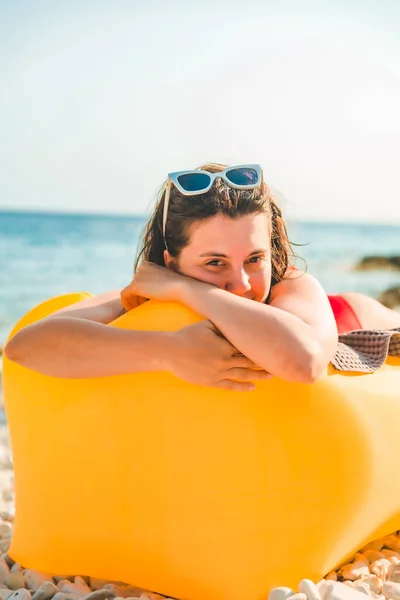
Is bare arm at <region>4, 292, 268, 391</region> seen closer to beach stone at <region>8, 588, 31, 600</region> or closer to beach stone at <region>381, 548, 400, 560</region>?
beach stone at <region>8, 588, 31, 600</region>

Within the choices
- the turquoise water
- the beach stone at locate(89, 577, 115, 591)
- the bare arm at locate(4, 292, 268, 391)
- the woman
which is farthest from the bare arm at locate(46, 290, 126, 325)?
the turquoise water

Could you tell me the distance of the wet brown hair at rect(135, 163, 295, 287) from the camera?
2617 mm

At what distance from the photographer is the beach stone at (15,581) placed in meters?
2.74

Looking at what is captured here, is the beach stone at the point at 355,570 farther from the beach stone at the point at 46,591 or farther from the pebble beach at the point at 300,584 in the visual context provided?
the beach stone at the point at 46,591

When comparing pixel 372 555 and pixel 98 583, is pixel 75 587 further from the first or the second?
pixel 372 555

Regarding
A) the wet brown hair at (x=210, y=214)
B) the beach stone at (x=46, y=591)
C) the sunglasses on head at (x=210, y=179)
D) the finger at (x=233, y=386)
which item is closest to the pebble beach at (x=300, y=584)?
the beach stone at (x=46, y=591)

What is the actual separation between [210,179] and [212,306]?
20.9 inches

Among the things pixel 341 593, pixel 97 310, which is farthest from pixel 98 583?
pixel 97 310

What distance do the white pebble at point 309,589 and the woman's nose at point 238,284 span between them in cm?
96

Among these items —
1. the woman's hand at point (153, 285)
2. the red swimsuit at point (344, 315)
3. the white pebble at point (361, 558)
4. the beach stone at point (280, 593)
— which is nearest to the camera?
the beach stone at point (280, 593)

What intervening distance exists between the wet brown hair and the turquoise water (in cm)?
854

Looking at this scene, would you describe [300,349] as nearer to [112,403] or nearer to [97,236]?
[112,403]

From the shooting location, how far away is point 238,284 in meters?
2.54

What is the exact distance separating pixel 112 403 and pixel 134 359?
19 centimetres
